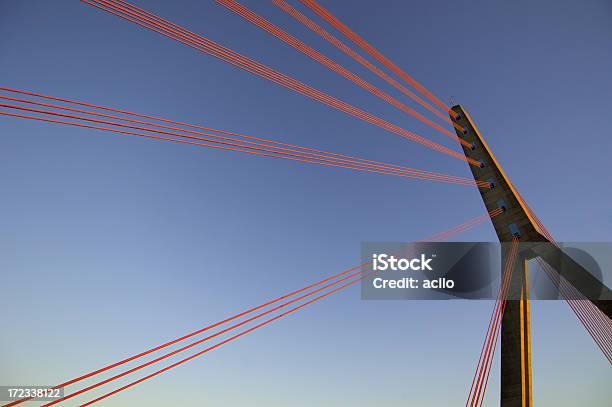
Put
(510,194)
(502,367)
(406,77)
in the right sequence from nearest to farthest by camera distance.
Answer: (502,367), (510,194), (406,77)

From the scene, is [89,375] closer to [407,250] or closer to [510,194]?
[407,250]

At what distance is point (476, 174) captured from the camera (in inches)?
520

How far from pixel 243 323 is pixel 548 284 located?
31.6 ft

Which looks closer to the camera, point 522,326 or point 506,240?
point 522,326

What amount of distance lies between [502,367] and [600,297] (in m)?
3.35

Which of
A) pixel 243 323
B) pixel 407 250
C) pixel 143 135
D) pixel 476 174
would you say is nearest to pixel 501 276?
pixel 407 250

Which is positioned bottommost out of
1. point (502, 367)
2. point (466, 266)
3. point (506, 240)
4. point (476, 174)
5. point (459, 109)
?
point (502, 367)

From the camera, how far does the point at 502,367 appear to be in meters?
8.86

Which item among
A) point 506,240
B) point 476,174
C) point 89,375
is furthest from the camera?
point 476,174

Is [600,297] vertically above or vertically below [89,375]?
above

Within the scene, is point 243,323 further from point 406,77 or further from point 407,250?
point 406,77

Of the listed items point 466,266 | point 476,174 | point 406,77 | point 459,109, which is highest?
point 406,77

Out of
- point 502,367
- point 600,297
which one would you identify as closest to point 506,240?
point 600,297

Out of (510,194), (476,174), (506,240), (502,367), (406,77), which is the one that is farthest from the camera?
(406,77)
